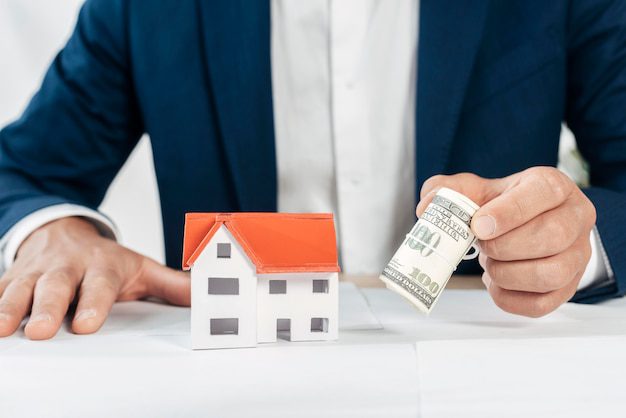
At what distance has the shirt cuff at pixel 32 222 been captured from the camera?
0.98m

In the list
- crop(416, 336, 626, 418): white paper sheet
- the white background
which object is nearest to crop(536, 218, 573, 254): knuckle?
crop(416, 336, 626, 418): white paper sheet

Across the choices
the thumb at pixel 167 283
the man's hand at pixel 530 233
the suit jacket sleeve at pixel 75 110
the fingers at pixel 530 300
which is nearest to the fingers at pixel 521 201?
the man's hand at pixel 530 233

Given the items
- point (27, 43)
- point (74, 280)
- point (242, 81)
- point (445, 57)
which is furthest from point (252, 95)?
point (27, 43)

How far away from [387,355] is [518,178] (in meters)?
0.27

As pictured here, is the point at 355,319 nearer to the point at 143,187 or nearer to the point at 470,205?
the point at 470,205

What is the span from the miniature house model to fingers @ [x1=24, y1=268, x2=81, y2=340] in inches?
7.0

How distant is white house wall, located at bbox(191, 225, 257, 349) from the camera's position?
64 centimetres

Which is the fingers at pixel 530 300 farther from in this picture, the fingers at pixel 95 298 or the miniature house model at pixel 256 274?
the fingers at pixel 95 298

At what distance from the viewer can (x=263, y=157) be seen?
1.25 metres

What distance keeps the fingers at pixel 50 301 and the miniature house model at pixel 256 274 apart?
177 millimetres

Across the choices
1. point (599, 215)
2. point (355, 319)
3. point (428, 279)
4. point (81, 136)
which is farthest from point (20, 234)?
point (599, 215)

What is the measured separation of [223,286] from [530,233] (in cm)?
34

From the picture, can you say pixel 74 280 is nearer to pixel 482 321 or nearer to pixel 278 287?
pixel 278 287

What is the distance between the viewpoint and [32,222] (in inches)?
39.1
